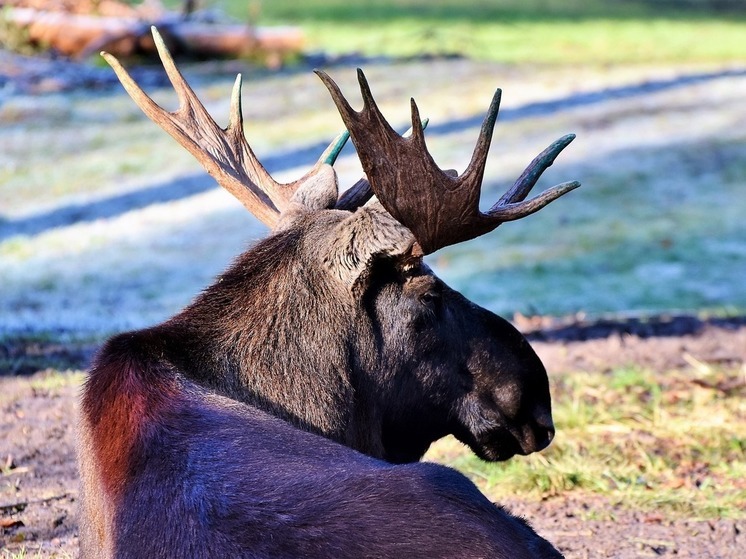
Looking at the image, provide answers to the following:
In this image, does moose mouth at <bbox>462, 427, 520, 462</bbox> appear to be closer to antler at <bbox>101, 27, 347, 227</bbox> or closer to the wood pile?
antler at <bbox>101, 27, 347, 227</bbox>

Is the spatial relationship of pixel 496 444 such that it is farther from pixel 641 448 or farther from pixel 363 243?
pixel 641 448

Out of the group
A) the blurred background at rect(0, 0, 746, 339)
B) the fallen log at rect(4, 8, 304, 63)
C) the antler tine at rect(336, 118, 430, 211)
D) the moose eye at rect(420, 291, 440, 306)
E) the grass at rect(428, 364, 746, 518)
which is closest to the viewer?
the moose eye at rect(420, 291, 440, 306)

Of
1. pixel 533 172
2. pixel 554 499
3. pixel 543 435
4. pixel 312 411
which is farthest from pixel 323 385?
pixel 554 499

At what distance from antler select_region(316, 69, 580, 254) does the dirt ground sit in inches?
60.8

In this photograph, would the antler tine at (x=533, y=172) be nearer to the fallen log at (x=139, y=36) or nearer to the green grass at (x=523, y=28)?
the green grass at (x=523, y=28)

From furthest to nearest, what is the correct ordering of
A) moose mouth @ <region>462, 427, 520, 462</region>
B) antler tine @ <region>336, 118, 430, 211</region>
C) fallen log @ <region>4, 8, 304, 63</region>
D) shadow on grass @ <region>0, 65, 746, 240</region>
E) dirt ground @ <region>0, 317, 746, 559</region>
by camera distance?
fallen log @ <region>4, 8, 304, 63</region> < shadow on grass @ <region>0, 65, 746, 240</region> < dirt ground @ <region>0, 317, 746, 559</region> < antler tine @ <region>336, 118, 430, 211</region> < moose mouth @ <region>462, 427, 520, 462</region>

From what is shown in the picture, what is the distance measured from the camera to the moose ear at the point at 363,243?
13.5 ft

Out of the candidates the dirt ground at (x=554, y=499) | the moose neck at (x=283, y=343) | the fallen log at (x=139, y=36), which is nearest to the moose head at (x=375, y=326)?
the moose neck at (x=283, y=343)

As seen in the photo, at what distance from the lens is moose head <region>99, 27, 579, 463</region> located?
415 centimetres

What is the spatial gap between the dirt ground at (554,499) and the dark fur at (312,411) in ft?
2.69

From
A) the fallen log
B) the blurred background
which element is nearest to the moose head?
the blurred background

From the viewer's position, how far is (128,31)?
1998 cm

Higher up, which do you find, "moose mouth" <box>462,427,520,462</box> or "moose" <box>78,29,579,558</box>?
"moose" <box>78,29,579,558</box>

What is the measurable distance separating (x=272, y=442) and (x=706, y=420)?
3754 mm
